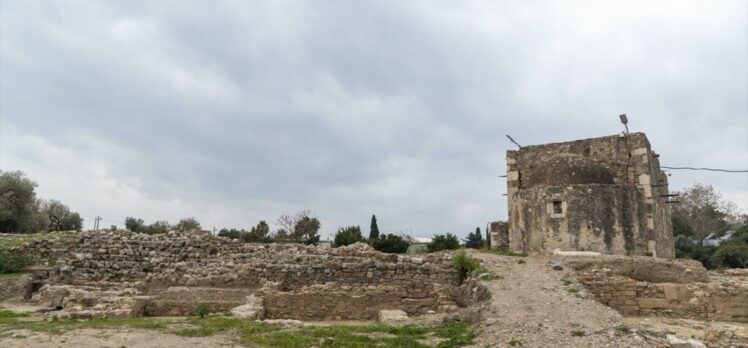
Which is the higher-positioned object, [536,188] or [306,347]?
[536,188]

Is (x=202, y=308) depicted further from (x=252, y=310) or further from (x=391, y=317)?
(x=391, y=317)

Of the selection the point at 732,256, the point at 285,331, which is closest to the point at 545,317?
the point at 285,331

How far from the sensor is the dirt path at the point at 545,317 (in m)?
7.61

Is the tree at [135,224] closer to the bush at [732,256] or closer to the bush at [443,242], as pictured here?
the bush at [443,242]

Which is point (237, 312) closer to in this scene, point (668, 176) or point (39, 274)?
point (39, 274)

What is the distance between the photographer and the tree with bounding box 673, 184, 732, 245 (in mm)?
47312

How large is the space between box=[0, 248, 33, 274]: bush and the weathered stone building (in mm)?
17774

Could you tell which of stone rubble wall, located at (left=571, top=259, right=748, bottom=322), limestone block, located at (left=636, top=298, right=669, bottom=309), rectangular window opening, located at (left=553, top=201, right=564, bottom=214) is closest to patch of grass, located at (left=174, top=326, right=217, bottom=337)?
stone rubble wall, located at (left=571, top=259, right=748, bottom=322)

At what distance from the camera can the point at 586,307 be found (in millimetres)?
9742

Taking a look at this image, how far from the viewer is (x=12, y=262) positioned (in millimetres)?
17375

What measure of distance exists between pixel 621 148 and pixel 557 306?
39.1ft

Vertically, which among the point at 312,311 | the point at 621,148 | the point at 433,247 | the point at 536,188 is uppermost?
the point at 621,148

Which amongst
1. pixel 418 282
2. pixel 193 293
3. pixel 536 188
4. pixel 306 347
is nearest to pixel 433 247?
pixel 536 188

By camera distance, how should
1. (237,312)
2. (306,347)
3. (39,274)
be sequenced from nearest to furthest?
(306,347)
(237,312)
(39,274)
